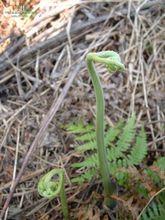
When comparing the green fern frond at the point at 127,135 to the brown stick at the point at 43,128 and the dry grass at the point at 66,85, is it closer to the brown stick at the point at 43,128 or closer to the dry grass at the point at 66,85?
the dry grass at the point at 66,85

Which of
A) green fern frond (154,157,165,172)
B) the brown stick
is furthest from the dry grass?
green fern frond (154,157,165,172)

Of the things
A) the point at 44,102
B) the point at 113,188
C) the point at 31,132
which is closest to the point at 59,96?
the point at 44,102

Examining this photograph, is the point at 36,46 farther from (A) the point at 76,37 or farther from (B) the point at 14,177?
(B) the point at 14,177

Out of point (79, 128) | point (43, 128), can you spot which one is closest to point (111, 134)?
point (79, 128)

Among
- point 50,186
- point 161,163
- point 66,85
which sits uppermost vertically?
point 66,85

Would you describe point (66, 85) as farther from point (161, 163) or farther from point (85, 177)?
point (161, 163)

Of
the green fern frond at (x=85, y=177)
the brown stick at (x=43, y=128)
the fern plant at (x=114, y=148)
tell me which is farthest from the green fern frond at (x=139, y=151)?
the brown stick at (x=43, y=128)
